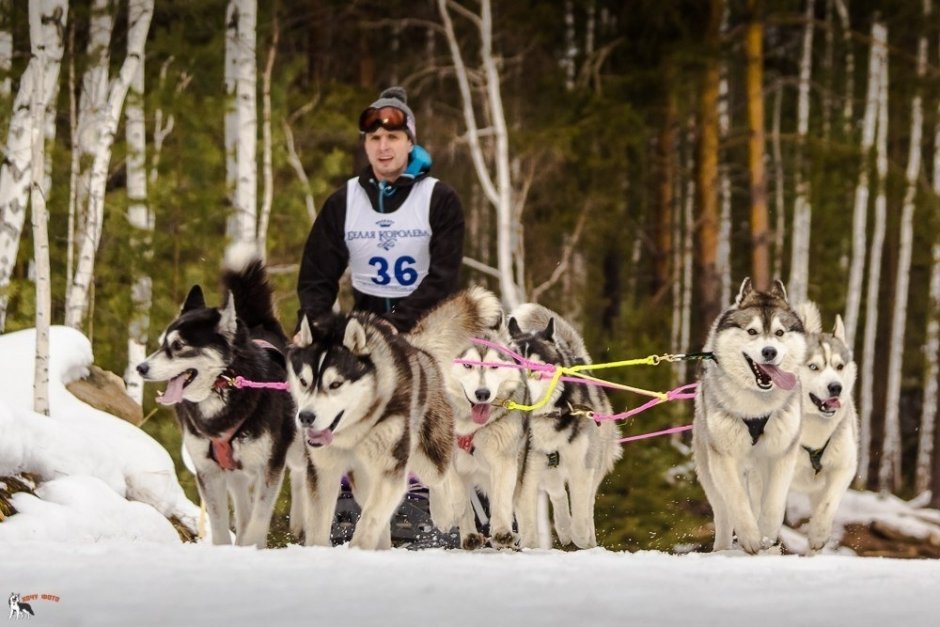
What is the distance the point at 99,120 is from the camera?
35.4ft

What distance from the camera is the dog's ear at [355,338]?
4.02 metres

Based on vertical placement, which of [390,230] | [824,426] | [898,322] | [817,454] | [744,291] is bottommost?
[898,322]

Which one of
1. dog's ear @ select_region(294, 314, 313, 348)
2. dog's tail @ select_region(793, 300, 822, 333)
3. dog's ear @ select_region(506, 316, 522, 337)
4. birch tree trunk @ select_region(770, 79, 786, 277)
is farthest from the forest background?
dog's ear @ select_region(294, 314, 313, 348)

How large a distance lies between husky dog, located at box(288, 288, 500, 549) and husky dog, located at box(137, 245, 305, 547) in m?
0.29

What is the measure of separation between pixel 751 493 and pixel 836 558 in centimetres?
64

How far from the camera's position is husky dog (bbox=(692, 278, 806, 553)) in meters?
Answer: 4.54

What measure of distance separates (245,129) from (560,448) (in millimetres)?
6798

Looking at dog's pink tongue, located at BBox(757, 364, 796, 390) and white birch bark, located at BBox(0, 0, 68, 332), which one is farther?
white birch bark, located at BBox(0, 0, 68, 332)

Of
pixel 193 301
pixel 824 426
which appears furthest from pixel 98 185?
pixel 824 426

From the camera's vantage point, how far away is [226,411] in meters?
4.37

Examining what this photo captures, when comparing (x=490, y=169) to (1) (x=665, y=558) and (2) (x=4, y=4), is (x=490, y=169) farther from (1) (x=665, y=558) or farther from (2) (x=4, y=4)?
(1) (x=665, y=558)

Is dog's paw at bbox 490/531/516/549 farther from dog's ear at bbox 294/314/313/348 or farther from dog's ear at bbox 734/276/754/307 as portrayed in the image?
dog's ear at bbox 734/276/754/307

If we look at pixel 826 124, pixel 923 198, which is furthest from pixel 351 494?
pixel 826 124

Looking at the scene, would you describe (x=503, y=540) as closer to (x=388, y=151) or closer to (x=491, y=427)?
(x=491, y=427)
